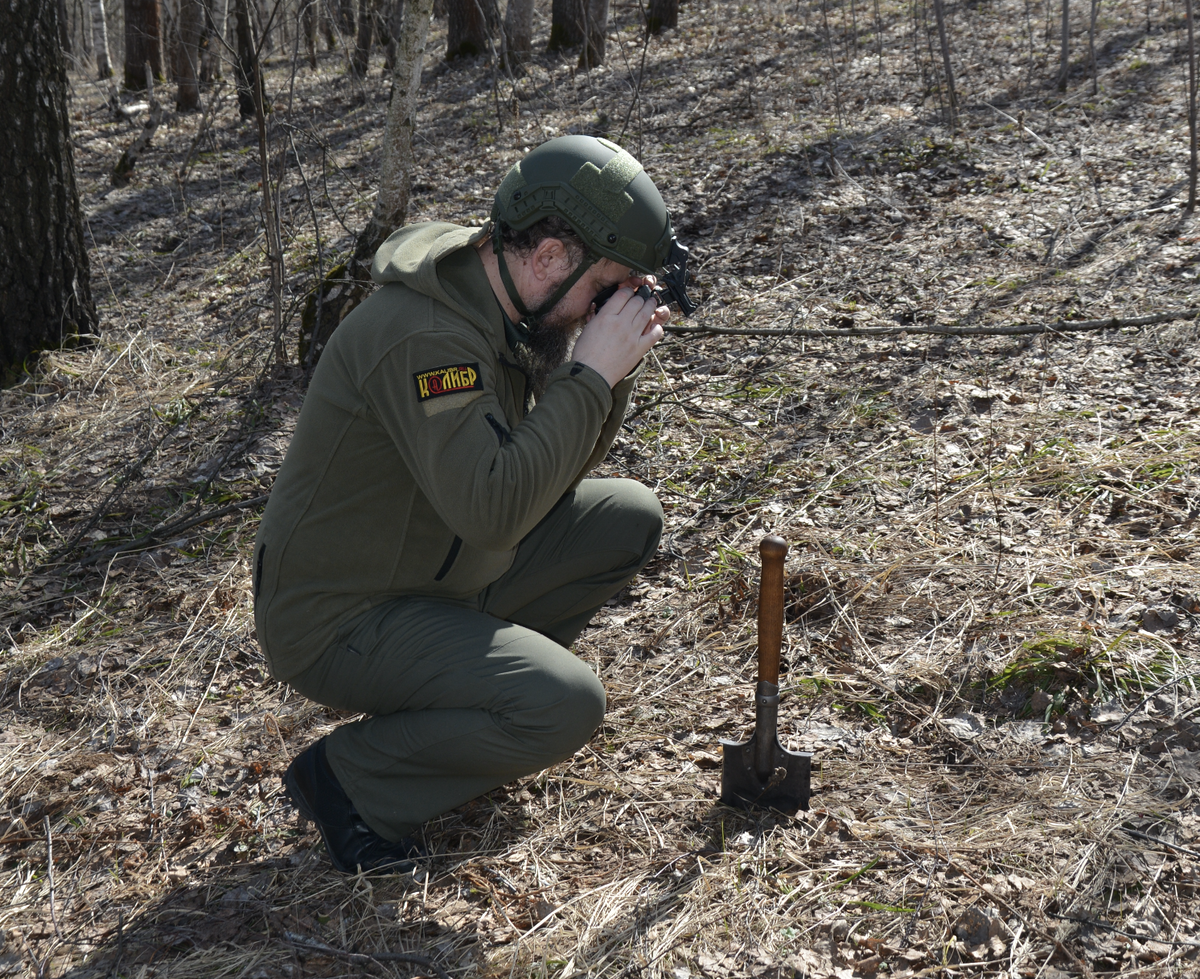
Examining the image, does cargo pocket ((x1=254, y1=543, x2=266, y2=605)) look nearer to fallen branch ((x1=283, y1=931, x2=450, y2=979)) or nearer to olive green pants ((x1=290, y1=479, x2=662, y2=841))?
olive green pants ((x1=290, y1=479, x2=662, y2=841))

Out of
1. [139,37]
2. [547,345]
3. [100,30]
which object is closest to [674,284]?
[547,345]

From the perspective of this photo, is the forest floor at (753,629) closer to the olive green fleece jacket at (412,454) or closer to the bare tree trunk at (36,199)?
the bare tree trunk at (36,199)

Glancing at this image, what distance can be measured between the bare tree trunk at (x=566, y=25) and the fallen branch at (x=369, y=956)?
12.8 metres

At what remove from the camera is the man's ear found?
2.55 metres

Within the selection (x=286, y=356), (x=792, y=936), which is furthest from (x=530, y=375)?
(x=286, y=356)

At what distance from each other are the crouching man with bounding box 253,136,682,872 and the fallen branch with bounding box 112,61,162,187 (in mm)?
8004

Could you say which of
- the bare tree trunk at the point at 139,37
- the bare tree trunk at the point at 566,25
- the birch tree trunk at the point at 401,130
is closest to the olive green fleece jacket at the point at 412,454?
the birch tree trunk at the point at 401,130

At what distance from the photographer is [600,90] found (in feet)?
35.6

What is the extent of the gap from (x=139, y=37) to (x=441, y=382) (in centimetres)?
1366

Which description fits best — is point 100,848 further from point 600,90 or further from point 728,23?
point 728,23

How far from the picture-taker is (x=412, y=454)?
2.41 metres

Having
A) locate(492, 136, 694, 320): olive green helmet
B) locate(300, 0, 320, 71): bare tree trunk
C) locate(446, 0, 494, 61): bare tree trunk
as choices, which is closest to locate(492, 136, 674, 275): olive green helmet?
locate(492, 136, 694, 320): olive green helmet

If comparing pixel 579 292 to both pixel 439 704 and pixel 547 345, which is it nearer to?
pixel 547 345

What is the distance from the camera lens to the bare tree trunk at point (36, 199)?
209 inches
